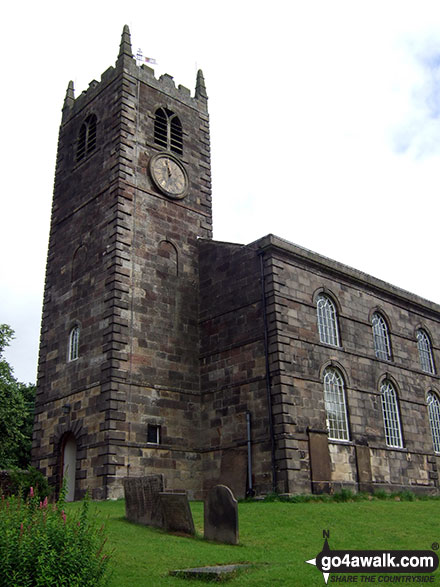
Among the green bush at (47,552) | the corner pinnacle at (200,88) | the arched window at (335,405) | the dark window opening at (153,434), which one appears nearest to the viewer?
the green bush at (47,552)

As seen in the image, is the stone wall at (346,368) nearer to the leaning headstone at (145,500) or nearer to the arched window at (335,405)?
the arched window at (335,405)

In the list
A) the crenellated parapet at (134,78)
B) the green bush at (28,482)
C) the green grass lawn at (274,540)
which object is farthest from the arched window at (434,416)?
the green bush at (28,482)

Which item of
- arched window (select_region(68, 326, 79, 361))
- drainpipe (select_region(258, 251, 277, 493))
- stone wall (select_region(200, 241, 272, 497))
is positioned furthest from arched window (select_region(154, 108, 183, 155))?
arched window (select_region(68, 326, 79, 361))

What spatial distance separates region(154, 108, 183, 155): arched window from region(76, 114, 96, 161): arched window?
2860 mm

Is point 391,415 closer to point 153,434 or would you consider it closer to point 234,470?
point 234,470

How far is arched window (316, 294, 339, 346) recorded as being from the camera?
24.2 metres

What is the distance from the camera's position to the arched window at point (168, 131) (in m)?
27.6

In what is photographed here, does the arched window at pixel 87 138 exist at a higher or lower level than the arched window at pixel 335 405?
higher

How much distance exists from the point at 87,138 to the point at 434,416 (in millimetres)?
20149

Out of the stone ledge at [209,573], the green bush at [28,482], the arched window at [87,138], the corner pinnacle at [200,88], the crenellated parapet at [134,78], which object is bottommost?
the stone ledge at [209,573]

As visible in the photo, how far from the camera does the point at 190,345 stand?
976 inches

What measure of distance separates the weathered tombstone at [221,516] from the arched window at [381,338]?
14.3 metres

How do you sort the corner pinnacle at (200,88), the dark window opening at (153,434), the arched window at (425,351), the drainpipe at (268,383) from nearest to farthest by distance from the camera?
1. the drainpipe at (268,383)
2. the dark window opening at (153,434)
3. the arched window at (425,351)
4. the corner pinnacle at (200,88)

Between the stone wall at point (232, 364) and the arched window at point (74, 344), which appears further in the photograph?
the arched window at point (74, 344)
